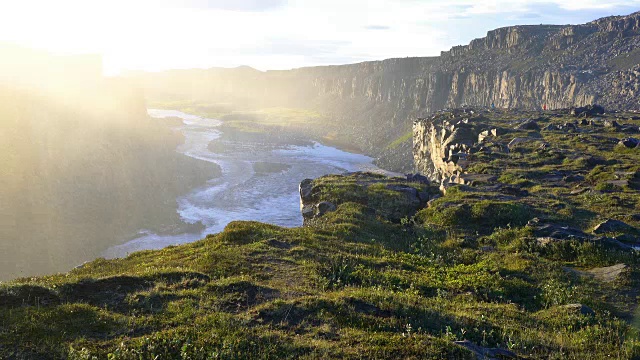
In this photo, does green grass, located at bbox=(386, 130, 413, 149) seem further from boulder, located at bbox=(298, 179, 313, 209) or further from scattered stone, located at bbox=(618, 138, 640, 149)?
boulder, located at bbox=(298, 179, 313, 209)

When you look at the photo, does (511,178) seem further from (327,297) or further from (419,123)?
(419,123)

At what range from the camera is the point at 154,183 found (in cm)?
10575

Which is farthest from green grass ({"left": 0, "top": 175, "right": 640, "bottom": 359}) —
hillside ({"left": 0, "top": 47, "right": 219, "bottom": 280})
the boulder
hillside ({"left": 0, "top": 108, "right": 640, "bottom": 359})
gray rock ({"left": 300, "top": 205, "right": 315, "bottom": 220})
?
hillside ({"left": 0, "top": 47, "right": 219, "bottom": 280})

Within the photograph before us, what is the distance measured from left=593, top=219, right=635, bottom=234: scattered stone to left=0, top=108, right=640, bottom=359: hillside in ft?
0.34

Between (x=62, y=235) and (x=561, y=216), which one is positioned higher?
(x=561, y=216)

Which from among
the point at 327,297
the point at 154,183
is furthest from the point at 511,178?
the point at 154,183

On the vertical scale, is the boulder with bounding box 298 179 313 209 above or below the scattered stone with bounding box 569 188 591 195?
below

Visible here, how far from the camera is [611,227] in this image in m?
22.7

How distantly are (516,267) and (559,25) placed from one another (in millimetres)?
188872

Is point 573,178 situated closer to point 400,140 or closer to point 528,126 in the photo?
point 528,126

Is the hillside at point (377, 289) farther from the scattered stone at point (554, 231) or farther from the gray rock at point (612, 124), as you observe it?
the gray rock at point (612, 124)

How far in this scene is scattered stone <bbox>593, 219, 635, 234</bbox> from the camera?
73.7ft

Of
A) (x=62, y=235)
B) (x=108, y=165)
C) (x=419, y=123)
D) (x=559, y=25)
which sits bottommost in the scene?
(x=62, y=235)

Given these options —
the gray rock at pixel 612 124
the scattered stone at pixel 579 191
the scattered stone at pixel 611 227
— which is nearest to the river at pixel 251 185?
the gray rock at pixel 612 124
